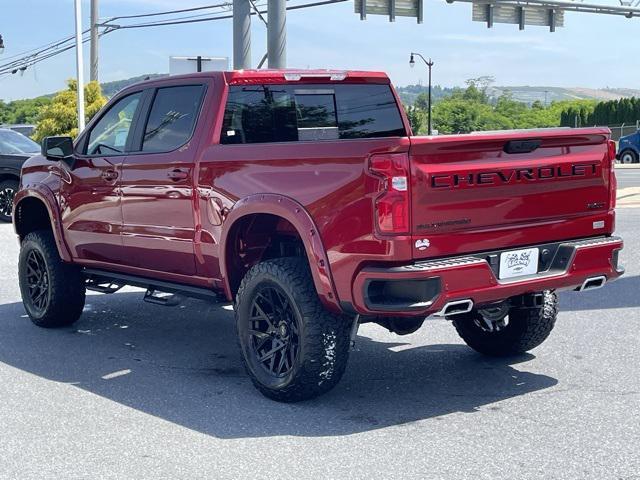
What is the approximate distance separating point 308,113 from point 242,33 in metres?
11.8

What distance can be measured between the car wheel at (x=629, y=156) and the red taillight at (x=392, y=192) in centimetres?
4041

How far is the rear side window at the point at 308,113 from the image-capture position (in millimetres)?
6793

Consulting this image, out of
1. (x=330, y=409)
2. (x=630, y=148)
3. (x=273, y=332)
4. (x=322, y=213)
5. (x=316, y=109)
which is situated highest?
(x=316, y=109)

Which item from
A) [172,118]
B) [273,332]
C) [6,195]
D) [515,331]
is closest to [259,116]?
[172,118]

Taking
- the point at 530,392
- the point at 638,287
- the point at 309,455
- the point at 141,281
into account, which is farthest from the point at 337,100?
the point at 638,287

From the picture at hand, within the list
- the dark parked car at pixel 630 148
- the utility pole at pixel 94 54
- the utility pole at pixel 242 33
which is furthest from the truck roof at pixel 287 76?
the dark parked car at pixel 630 148

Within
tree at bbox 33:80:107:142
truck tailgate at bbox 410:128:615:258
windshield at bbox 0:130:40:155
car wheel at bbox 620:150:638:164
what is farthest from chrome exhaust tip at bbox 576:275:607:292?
car wheel at bbox 620:150:638:164

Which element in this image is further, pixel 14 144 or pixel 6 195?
pixel 14 144

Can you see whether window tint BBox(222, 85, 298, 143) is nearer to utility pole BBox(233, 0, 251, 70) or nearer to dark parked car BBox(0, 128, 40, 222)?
dark parked car BBox(0, 128, 40, 222)

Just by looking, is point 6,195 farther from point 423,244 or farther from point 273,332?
point 423,244

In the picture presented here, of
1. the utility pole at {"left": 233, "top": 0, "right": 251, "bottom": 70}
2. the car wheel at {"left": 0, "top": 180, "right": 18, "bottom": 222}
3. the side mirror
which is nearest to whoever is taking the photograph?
the side mirror

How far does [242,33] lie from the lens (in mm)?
18484

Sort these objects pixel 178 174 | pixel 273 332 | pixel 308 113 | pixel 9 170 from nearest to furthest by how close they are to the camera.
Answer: pixel 273 332 < pixel 178 174 < pixel 308 113 < pixel 9 170

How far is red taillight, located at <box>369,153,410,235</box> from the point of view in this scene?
5.21 metres
